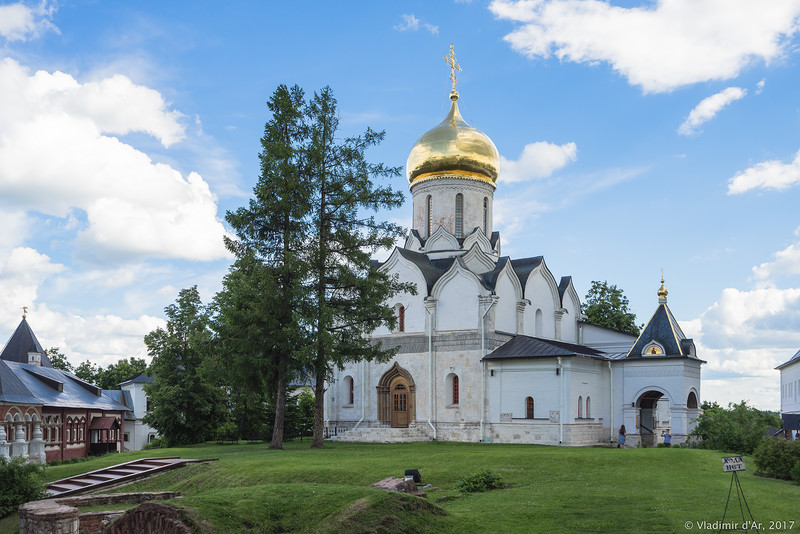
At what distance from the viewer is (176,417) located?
33312mm

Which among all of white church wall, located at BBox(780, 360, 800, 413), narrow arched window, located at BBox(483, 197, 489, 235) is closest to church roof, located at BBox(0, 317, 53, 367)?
narrow arched window, located at BBox(483, 197, 489, 235)

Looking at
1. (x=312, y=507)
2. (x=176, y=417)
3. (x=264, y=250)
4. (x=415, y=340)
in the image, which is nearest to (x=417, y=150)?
(x=415, y=340)

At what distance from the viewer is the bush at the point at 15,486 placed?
1533 centimetres

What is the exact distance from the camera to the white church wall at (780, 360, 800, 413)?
41625mm

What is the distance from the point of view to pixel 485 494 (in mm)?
13609

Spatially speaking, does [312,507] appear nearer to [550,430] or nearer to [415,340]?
[550,430]

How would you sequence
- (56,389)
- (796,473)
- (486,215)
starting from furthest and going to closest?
(56,389), (486,215), (796,473)

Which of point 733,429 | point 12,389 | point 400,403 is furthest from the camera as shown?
point 400,403

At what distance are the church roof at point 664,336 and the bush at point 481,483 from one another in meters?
15.9

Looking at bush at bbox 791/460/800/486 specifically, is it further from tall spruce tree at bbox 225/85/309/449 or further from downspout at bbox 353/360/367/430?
downspout at bbox 353/360/367/430

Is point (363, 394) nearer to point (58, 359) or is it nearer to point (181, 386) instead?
point (181, 386)

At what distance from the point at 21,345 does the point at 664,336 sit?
35.6 m

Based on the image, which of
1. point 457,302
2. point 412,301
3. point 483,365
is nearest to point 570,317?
point 457,302

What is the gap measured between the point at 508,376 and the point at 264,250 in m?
10.6
